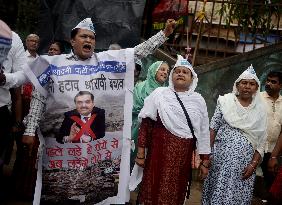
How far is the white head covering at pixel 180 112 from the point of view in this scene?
477 cm

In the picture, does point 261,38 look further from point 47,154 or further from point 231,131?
point 47,154

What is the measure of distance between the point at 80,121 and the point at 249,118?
6.40ft

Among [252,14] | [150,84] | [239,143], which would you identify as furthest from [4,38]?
[252,14]

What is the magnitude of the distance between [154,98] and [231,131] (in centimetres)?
102

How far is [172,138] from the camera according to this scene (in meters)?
4.80

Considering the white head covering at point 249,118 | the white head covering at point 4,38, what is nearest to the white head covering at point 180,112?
the white head covering at point 249,118

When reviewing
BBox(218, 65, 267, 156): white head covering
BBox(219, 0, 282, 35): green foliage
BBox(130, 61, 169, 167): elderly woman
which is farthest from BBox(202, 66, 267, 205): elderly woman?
BBox(219, 0, 282, 35): green foliage

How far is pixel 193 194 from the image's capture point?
711cm

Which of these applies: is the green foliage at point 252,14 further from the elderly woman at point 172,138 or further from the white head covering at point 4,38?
the white head covering at point 4,38

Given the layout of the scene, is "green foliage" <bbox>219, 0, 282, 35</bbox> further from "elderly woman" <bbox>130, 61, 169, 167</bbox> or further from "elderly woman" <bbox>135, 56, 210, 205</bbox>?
"elderly woman" <bbox>135, 56, 210, 205</bbox>

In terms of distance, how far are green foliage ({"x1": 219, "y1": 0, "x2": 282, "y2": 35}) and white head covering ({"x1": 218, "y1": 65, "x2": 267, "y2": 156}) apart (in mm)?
3141

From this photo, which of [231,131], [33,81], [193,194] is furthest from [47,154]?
[193,194]

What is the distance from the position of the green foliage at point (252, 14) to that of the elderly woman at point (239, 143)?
3.13m

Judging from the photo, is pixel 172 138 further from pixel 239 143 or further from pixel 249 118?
pixel 249 118
